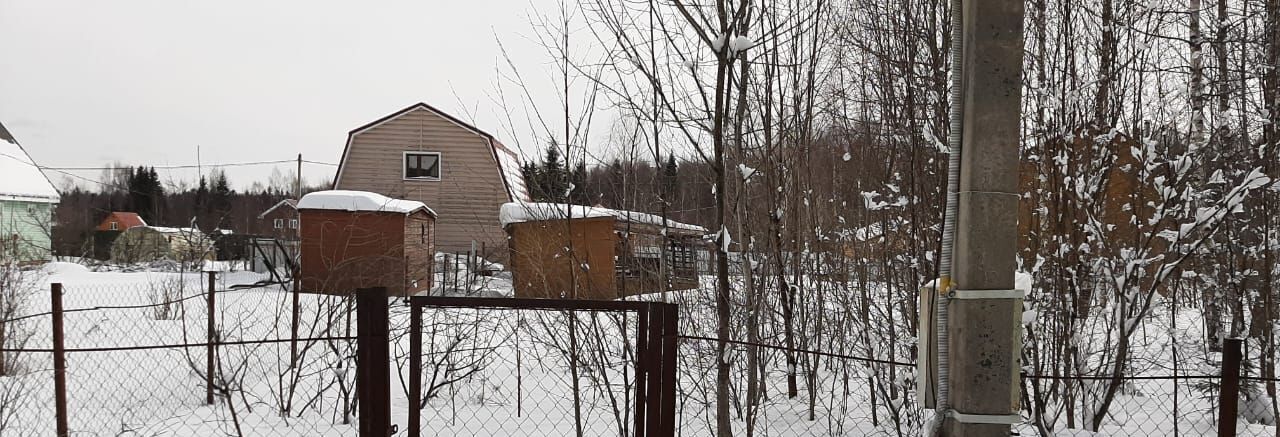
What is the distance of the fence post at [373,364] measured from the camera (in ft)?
10.1

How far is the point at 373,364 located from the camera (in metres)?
3.10

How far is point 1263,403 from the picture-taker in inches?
210

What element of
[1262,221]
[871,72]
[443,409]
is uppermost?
[871,72]

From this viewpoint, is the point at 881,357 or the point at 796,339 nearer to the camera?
the point at 881,357

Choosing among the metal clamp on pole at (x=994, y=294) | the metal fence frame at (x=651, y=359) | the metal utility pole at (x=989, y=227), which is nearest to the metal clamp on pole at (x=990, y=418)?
the metal utility pole at (x=989, y=227)

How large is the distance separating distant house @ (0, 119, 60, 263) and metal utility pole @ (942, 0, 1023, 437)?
75.2ft

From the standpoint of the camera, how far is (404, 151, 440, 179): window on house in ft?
73.5

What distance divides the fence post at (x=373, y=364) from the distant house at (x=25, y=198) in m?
20.7

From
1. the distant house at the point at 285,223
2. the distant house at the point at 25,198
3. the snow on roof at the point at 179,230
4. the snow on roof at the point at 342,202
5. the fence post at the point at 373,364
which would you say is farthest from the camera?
the distant house at the point at 25,198

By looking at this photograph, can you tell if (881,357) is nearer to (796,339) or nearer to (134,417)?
(796,339)

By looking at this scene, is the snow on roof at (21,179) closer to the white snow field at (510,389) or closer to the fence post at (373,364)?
the white snow field at (510,389)

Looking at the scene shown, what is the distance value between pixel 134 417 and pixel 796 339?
519 cm

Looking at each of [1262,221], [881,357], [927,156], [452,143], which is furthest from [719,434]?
[452,143]

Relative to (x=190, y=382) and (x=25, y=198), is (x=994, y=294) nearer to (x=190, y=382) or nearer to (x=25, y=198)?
(x=190, y=382)
